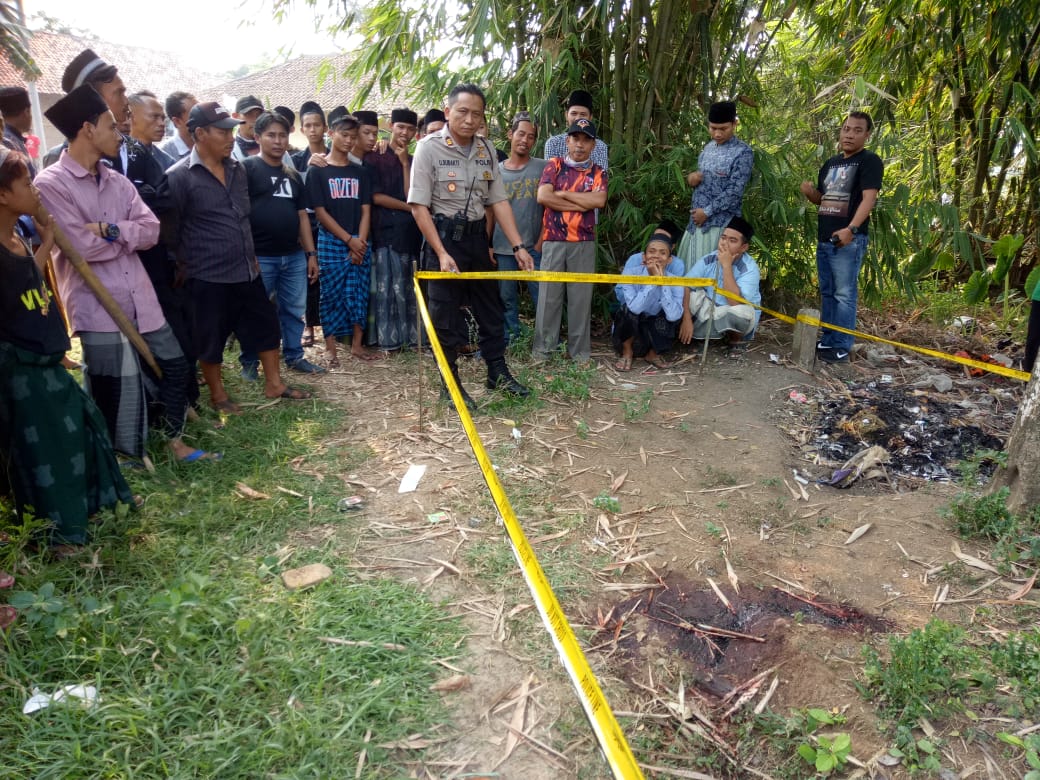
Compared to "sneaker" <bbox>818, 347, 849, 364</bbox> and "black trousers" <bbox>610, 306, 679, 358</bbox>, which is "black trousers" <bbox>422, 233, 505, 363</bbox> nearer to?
"black trousers" <bbox>610, 306, 679, 358</bbox>

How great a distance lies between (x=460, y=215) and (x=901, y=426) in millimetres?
3125

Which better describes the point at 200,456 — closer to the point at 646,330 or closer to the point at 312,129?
the point at 312,129

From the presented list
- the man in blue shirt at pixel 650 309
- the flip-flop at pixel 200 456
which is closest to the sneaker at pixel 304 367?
the flip-flop at pixel 200 456

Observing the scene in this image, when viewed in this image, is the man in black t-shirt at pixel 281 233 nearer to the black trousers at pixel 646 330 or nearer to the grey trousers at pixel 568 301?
the grey trousers at pixel 568 301

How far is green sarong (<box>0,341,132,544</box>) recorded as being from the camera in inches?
105

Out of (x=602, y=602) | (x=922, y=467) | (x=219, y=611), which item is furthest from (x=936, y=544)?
(x=219, y=611)

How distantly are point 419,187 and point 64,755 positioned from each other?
128 inches

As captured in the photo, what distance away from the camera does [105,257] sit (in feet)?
10.6

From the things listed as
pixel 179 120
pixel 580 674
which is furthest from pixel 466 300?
pixel 580 674

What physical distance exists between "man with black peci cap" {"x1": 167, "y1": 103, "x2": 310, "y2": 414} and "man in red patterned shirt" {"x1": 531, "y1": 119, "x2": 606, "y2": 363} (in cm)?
215

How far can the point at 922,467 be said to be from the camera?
3912 mm

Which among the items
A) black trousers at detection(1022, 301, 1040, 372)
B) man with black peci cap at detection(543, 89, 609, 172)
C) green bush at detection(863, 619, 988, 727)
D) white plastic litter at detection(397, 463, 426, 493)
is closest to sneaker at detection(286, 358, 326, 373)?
white plastic litter at detection(397, 463, 426, 493)

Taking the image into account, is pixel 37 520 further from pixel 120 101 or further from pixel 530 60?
pixel 530 60

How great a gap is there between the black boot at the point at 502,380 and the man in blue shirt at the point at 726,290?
5.39ft
